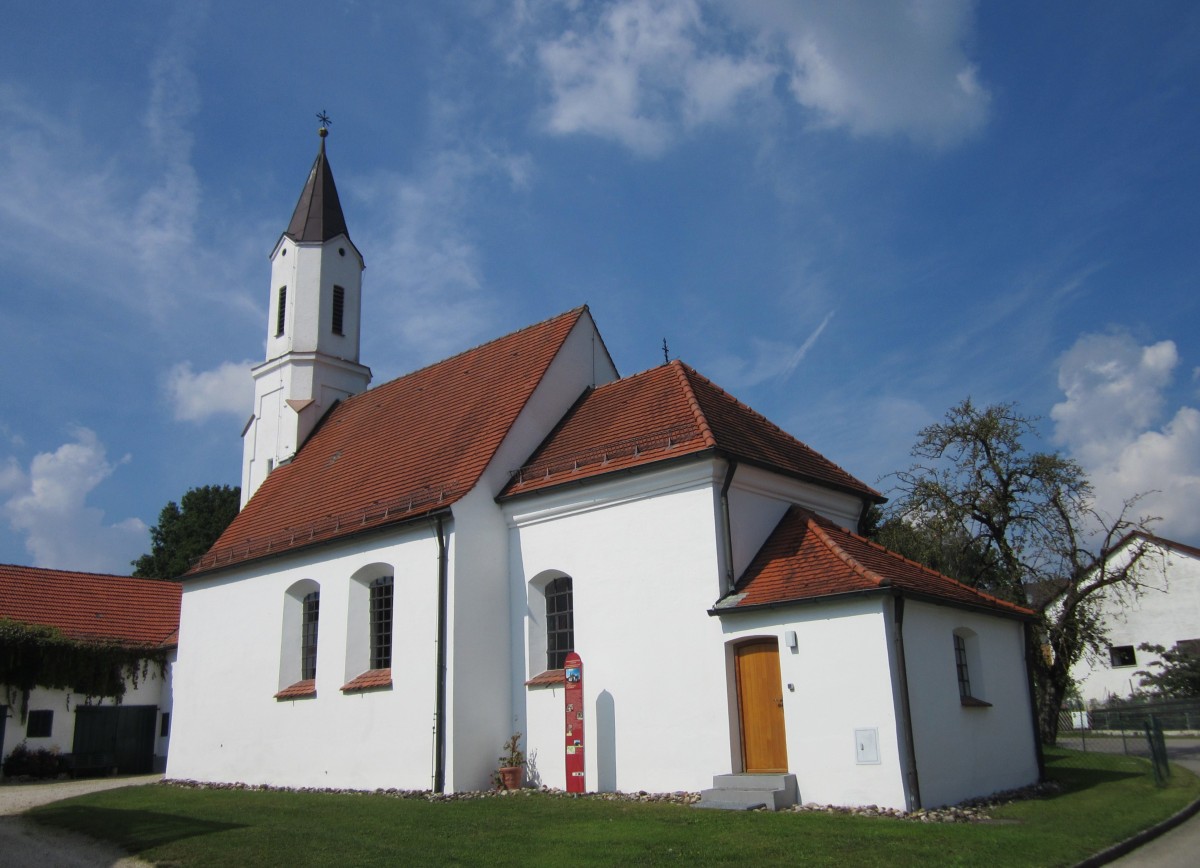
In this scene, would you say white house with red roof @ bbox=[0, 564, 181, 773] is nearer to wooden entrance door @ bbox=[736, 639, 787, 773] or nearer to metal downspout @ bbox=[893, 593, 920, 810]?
wooden entrance door @ bbox=[736, 639, 787, 773]

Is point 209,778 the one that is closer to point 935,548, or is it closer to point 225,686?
point 225,686

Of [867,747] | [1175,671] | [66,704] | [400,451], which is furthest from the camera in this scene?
[1175,671]

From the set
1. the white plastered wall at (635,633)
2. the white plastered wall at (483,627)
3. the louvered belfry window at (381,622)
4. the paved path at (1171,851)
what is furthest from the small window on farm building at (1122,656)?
the louvered belfry window at (381,622)

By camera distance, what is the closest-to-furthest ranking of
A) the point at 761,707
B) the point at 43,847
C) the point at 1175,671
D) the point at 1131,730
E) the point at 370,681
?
the point at 43,847, the point at 761,707, the point at 370,681, the point at 1131,730, the point at 1175,671

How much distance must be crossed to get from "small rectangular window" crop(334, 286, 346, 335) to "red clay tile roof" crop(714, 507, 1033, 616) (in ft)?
55.4

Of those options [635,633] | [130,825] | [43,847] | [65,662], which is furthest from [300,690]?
[65,662]

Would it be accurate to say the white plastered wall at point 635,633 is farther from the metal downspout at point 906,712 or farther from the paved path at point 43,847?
the paved path at point 43,847

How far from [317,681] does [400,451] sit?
5.41 metres

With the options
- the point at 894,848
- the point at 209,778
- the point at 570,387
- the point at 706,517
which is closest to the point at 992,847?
the point at 894,848

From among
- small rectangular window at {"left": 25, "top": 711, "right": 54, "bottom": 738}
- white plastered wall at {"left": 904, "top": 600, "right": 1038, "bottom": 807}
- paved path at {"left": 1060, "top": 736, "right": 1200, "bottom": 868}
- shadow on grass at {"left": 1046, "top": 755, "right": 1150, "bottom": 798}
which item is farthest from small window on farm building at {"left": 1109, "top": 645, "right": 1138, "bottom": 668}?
small rectangular window at {"left": 25, "top": 711, "right": 54, "bottom": 738}

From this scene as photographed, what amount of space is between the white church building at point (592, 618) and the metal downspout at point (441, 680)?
54mm

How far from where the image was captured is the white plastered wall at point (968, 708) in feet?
44.4

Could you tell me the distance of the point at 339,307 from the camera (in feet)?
94.4

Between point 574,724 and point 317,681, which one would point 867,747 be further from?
point 317,681
